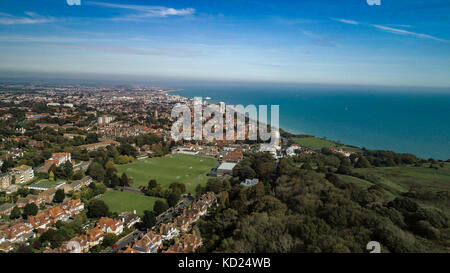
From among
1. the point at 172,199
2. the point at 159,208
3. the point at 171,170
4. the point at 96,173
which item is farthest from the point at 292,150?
the point at 96,173

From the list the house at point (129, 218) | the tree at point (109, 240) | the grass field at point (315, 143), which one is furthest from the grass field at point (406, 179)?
the tree at point (109, 240)

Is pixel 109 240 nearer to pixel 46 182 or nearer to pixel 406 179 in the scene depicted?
pixel 46 182

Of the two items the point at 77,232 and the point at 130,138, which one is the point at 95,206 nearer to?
the point at 77,232

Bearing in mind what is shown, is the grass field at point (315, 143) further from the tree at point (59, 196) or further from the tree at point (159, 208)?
the tree at point (59, 196)

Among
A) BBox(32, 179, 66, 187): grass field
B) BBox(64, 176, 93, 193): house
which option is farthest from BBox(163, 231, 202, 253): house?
BBox(32, 179, 66, 187): grass field

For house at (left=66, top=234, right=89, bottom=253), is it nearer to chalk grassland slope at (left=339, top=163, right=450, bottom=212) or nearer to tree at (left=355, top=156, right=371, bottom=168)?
chalk grassland slope at (left=339, top=163, right=450, bottom=212)

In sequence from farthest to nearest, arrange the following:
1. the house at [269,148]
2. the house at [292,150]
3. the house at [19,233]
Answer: the house at [292,150] → the house at [269,148] → the house at [19,233]
